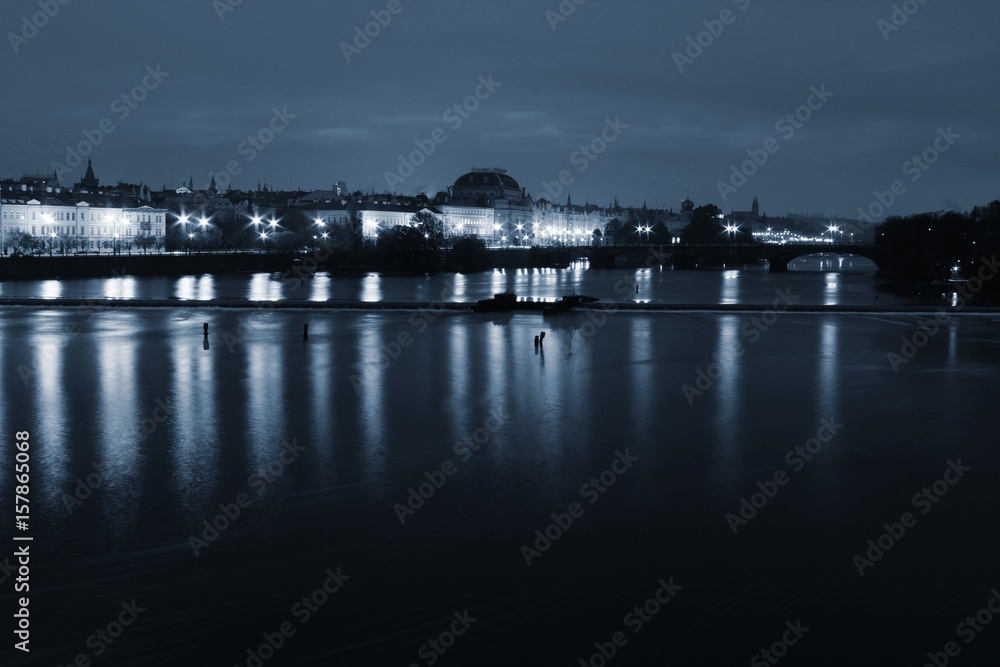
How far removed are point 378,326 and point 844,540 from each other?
20930 millimetres

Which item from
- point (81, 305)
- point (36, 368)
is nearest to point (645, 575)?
point (36, 368)

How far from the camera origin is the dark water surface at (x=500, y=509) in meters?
6.96

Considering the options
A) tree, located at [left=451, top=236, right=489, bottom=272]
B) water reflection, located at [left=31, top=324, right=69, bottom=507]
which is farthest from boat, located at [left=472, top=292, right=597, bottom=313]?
tree, located at [left=451, top=236, right=489, bottom=272]

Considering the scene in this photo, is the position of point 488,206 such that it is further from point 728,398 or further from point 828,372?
point 728,398

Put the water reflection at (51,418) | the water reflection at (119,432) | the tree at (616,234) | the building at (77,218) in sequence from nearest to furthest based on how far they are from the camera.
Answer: the water reflection at (119,432)
the water reflection at (51,418)
the building at (77,218)
the tree at (616,234)

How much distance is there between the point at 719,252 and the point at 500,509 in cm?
6259

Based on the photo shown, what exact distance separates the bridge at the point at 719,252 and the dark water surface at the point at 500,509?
1749 inches

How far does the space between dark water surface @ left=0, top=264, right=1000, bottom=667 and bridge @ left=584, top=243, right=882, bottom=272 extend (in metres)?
44.4

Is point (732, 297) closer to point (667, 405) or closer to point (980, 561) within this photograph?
point (667, 405)

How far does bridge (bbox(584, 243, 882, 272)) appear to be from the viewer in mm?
62688

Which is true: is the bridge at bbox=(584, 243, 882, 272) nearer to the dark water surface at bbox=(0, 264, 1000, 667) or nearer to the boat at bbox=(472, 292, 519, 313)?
the boat at bbox=(472, 292, 519, 313)

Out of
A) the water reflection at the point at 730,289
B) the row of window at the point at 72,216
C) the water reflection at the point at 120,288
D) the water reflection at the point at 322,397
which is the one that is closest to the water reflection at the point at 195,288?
the water reflection at the point at 120,288

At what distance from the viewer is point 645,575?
312 inches

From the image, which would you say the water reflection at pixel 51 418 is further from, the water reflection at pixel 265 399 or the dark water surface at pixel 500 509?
the water reflection at pixel 265 399
